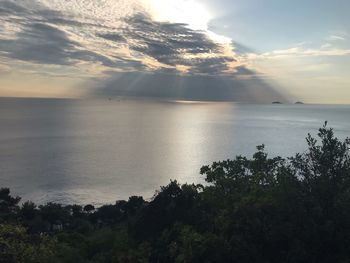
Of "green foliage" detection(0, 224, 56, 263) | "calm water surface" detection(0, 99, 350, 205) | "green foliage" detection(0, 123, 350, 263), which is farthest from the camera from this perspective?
"calm water surface" detection(0, 99, 350, 205)

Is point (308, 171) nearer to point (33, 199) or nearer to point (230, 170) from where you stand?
point (230, 170)

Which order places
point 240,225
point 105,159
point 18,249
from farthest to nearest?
point 105,159 → point 240,225 → point 18,249

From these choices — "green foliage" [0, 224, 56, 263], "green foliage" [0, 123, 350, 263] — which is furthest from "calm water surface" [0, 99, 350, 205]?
"green foliage" [0, 224, 56, 263]

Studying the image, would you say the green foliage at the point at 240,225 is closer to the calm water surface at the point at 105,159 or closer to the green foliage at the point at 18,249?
the green foliage at the point at 18,249

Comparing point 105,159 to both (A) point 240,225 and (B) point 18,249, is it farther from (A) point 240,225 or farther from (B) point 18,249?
(B) point 18,249

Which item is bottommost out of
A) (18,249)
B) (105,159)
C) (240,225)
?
(105,159)

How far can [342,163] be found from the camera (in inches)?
905

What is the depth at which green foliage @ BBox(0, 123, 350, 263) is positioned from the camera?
19.5 metres

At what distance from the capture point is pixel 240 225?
68.9ft

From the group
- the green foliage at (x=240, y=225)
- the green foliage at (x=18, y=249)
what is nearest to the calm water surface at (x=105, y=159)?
the green foliage at (x=240, y=225)

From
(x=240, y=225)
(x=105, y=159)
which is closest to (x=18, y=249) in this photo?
(x=240, y=225)

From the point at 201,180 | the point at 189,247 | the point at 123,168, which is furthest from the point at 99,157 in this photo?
the point at 189,247

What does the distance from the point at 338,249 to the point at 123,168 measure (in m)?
74.5

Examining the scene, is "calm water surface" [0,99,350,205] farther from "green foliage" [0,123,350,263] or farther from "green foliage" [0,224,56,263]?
"green foliage" [0,224,56,263]
